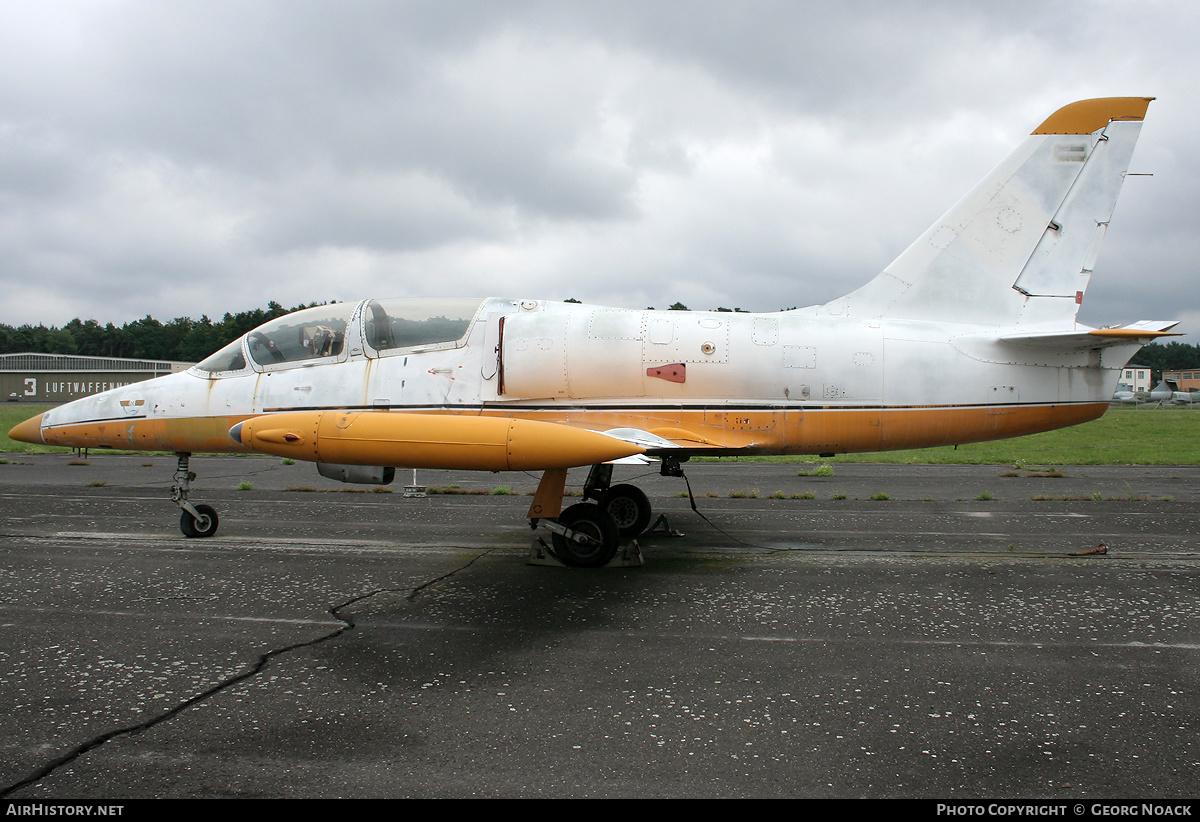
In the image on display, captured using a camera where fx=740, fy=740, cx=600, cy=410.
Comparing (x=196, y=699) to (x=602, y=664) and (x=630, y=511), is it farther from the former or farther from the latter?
(x=630, y=511)

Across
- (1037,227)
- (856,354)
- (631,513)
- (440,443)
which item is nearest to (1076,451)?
(1037,227)

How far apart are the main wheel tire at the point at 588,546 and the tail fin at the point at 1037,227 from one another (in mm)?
4356

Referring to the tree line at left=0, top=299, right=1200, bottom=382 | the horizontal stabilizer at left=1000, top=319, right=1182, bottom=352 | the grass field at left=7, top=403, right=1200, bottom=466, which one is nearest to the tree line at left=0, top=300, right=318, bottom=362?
the tree line at left=0, top=299, right=1200, bottom=382

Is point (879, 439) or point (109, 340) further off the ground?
point (109, 340)

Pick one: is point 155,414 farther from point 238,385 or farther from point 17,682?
point 17,682

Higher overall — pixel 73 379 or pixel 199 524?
pixel 73 379

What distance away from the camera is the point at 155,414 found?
922 cm

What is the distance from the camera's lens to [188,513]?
9.61 m

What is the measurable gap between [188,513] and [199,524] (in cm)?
20

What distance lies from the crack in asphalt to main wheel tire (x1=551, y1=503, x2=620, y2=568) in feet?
5.15

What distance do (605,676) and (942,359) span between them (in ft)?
18.4

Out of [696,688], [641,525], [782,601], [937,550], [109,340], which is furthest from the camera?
[109,340]

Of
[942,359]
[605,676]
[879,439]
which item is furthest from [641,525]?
[605,676]

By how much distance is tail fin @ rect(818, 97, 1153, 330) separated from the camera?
8391mm
